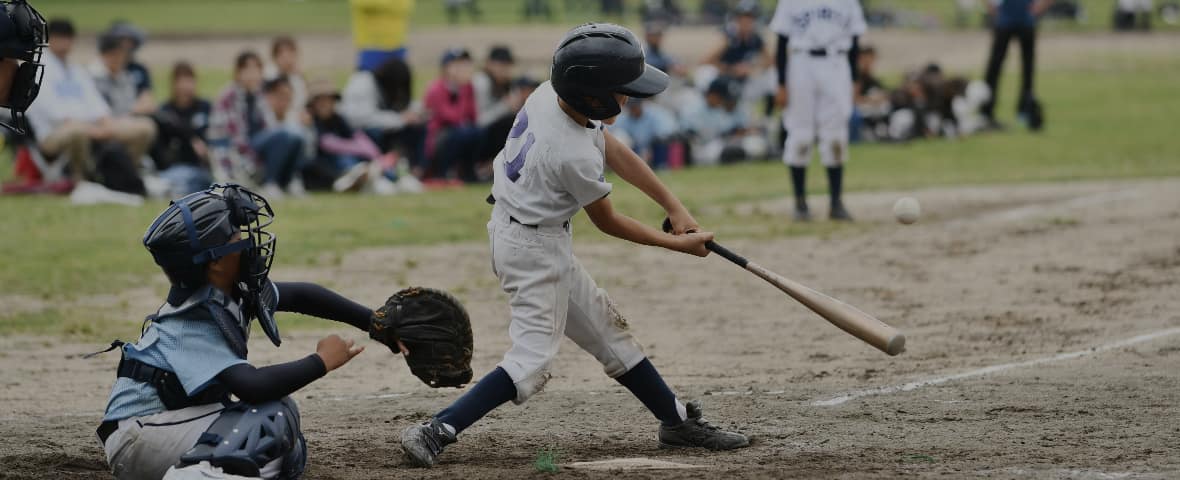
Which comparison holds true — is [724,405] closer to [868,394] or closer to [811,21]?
[868,394]

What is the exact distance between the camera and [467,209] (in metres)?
12.7

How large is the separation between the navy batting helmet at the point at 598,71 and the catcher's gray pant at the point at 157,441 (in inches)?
66.1

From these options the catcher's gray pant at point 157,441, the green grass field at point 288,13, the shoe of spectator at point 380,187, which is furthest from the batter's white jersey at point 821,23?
the green grass field at point 288,13

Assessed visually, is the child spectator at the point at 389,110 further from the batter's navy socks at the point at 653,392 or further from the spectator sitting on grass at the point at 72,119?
the batter's navy socks at the point at 653,392

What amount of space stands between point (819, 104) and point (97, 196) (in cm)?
620

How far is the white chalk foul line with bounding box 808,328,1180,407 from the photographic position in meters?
6.45

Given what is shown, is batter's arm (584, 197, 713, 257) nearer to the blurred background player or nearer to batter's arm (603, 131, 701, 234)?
batter's arm (603, 131, 701, 234)

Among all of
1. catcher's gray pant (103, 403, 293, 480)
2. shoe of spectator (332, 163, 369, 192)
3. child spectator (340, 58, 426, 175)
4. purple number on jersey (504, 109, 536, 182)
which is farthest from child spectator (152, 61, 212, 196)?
catcher's gray pant (103, 403, 293, 480)

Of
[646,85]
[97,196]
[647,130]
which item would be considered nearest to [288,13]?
[647,130]

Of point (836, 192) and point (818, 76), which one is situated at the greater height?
point (818, 76)

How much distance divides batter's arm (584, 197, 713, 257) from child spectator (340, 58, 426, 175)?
9353mm

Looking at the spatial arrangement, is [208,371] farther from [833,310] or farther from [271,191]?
[271,191]

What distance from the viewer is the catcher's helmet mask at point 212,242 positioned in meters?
4.68

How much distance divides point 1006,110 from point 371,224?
43.0 feet
